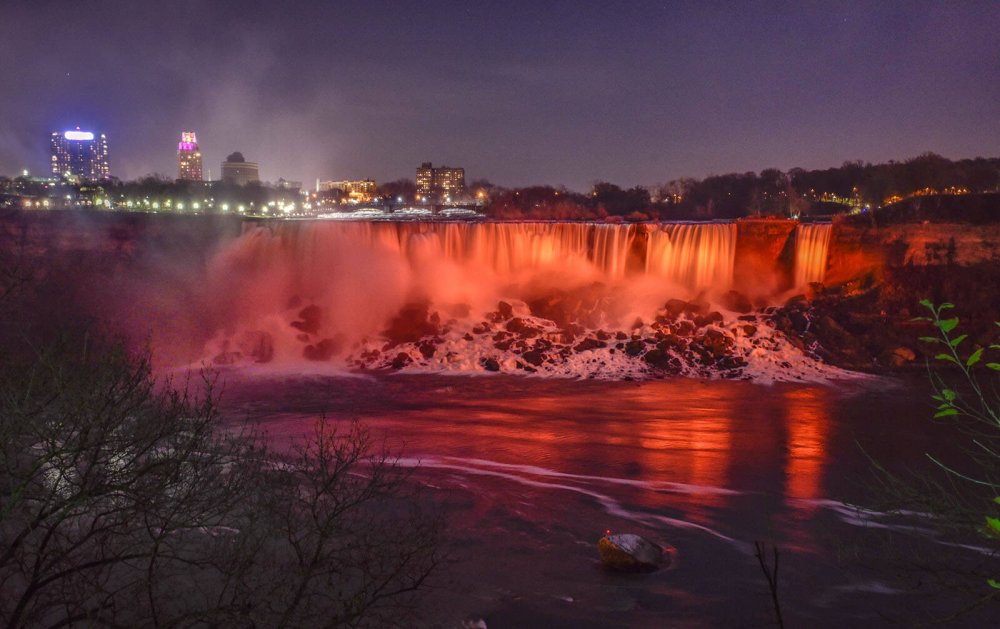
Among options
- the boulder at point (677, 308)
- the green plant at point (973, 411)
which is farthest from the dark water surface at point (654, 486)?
the boulder at point (677, 308)

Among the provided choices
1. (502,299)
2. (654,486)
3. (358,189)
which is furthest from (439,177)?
(654,486)

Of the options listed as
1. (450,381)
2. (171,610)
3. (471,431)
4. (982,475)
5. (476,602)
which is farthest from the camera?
(450,381)

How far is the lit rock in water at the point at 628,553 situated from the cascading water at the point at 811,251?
2123cm

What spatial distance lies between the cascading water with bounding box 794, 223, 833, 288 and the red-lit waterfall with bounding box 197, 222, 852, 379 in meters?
0.05

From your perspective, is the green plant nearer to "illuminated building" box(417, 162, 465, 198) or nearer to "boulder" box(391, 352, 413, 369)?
"boulder" box(391, 352, 413, 369)

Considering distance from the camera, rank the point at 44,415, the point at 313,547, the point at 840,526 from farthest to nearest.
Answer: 1. the point at 840,526
2. the point at 313,547
3. the point at 44,415

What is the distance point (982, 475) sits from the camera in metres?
14.4

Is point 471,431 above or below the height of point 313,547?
below

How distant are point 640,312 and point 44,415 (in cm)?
2389

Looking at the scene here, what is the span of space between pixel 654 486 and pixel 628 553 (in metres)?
3.75

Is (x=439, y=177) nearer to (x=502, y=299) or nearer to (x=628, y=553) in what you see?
(x=502, y=299)

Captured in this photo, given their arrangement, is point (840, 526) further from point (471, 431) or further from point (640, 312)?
point (640, 312)

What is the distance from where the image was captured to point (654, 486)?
1405cm

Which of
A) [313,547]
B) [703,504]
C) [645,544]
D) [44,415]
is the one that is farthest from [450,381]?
[44,415]
